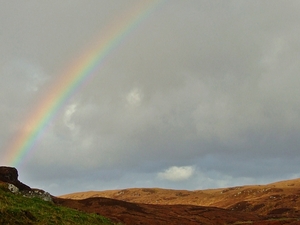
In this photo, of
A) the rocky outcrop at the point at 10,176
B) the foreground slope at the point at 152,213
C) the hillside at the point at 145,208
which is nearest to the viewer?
the hillside at the point at 145,208

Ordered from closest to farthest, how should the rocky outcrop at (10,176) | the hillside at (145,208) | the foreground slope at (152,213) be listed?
the hillside at (145,208) < the rocky outcrop at (10,176) < the foreground slope at (152,213)

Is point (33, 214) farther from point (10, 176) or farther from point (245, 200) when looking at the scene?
point (245, 200)

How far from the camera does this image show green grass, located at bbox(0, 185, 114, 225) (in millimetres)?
20003

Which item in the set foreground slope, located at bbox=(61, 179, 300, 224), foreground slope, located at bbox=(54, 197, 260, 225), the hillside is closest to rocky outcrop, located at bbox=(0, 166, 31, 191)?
the hillside

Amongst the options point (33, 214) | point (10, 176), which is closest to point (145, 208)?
point (10, 176)

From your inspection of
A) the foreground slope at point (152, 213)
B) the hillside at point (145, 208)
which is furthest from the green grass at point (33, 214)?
the foreground slope at point (152, 213)

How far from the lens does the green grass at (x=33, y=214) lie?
2000cm

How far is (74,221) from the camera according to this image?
90.4 feet

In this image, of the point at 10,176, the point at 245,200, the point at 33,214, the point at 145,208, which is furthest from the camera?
the point at 245,200

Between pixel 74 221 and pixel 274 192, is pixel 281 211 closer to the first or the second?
pixel 274 192

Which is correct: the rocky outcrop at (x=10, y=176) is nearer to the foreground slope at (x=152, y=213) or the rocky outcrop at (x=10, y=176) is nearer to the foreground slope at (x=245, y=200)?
the foreground slope at (x=152, y=213)

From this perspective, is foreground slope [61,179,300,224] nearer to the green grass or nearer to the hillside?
the hillside

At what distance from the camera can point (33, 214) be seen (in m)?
23.6

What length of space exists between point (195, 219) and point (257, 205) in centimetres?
5074
